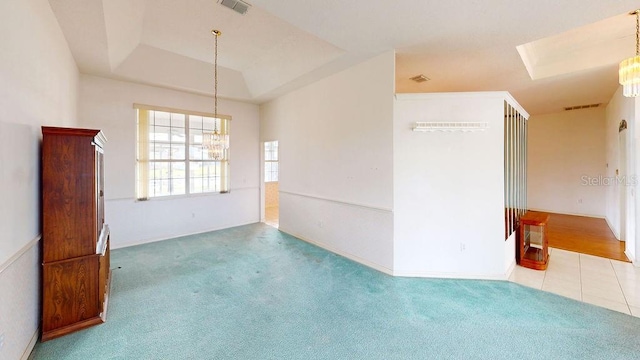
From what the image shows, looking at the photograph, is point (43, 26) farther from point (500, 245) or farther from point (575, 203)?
point (575, 203)

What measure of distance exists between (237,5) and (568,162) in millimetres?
9045

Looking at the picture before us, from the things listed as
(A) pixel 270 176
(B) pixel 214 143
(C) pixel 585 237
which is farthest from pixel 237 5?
(C) pixel 585 237

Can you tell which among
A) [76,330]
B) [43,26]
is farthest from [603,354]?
[43,26]

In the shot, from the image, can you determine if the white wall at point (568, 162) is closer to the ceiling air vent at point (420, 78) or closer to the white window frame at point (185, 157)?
the ceiling air vent at point (420, 78)

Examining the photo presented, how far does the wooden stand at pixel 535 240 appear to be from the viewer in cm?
392

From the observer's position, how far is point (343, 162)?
446 centimetres

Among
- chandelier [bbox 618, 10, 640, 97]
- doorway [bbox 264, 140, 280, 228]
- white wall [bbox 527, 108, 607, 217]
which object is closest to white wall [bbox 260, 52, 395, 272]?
chandelier [bbox 618, 10, 640, 97]

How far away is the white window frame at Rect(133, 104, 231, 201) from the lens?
16.8ft

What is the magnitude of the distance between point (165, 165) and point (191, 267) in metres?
2.59

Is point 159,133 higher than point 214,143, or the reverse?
point 159,133

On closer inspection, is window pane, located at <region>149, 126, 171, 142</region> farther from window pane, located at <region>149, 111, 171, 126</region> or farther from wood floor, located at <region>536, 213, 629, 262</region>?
wood floor, located at <region>536, 213, 629, 262</region>

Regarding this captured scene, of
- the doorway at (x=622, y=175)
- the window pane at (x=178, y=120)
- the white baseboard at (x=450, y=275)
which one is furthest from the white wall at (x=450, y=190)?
the window pane at (x=178, y=120)

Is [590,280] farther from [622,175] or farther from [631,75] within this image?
[622,175]

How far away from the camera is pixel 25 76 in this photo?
6.89ft
